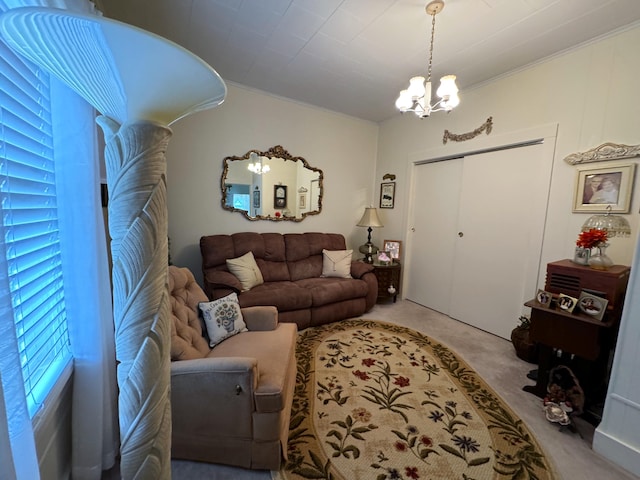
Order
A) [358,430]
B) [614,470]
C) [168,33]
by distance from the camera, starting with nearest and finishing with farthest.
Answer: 1. [614,470]
2. [358,430]
3. [168,33]

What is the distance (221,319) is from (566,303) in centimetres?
231

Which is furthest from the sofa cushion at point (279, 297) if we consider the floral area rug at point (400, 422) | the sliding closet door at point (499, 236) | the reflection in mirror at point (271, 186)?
the sliding closet door at point (499, 236)

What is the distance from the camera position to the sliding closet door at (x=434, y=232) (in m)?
3.28

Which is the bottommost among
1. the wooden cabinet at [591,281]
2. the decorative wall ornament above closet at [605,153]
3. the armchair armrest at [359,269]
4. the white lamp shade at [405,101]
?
the armchair armrest at [359,269]

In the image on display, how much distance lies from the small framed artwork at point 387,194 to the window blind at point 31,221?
367cm

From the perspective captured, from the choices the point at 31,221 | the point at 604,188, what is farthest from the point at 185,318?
the point at 604,188

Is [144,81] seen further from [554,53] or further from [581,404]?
[554,53]

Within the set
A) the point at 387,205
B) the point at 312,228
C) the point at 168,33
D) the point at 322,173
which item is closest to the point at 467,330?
the point at 387,205

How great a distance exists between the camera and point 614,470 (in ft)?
4.40

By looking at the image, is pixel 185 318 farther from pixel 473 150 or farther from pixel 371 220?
pixel 473 150

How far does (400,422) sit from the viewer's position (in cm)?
162

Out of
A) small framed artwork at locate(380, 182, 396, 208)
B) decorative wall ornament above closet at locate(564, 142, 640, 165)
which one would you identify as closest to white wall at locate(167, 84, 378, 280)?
small framed artwork at locate(380, 182, 396, 208)

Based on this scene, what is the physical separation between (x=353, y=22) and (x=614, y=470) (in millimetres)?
3194

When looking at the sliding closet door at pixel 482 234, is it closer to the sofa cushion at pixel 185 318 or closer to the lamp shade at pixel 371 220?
the lamp shade at pixel 371 220
